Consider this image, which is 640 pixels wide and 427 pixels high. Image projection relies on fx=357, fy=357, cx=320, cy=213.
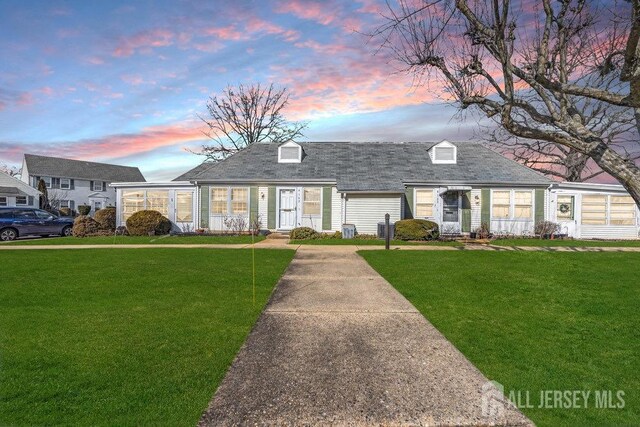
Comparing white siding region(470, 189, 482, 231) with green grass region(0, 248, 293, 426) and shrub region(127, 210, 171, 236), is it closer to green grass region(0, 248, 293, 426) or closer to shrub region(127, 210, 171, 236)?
green grass region(0, 248, 293, 426)

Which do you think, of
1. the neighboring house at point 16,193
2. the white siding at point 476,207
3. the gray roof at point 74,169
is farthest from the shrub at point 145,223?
the gray roof at point 74,169

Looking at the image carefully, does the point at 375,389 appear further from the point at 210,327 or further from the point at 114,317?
the point at 114,317

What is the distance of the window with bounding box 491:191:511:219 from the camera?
66.4 feet

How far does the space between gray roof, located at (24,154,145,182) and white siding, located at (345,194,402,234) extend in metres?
41.9

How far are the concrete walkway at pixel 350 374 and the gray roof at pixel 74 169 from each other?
5005 centimetres

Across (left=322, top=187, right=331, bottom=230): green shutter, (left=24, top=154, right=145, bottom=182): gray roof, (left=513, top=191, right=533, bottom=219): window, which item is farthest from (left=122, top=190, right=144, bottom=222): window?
(left=24, top=154, right=145, bottom=182): gray roof

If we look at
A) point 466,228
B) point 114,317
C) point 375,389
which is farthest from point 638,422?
point 466,228

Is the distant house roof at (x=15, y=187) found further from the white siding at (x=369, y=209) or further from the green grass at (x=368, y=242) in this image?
the white siding at (x=369, y=209)

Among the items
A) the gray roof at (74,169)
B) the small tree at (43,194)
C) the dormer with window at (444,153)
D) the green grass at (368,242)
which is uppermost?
the gray roof at (74,169)

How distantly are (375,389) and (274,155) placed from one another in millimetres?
20941

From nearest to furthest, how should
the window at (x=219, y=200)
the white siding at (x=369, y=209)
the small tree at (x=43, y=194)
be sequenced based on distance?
the white siding at (x=369, y=209), the window at (x=219, y=200), the small tree at (x=43, y=194)

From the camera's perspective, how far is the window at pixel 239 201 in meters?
20.9

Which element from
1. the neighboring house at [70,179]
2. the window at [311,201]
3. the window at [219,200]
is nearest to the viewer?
the window at [311,201]

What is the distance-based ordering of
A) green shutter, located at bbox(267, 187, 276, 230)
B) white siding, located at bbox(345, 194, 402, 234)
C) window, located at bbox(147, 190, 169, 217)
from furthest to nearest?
window, located at bbox(147, 190, 169, 217) → green shutter, located at bbox(267, 187, 276, 230) → white siding, located at bbox(345, 194, 402, 234)
